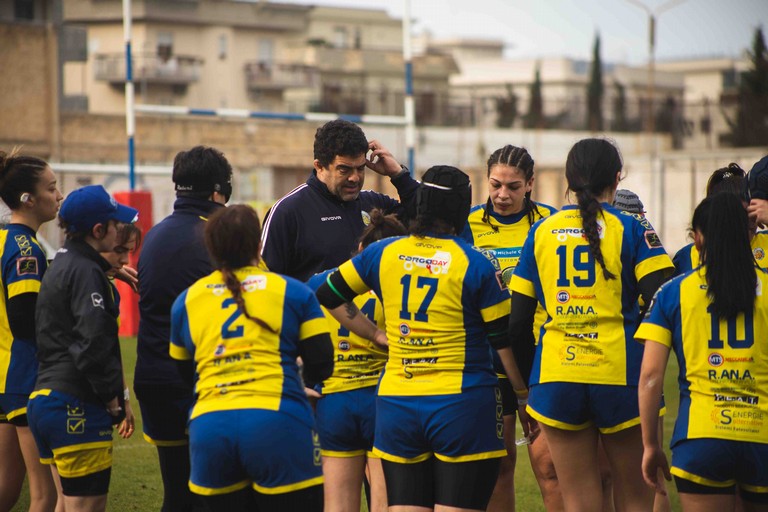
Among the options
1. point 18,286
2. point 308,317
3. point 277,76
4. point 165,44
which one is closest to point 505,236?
point 308,317

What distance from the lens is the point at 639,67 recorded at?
311ft

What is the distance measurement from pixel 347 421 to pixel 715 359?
5.81 feet

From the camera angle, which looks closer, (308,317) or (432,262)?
(308,317)

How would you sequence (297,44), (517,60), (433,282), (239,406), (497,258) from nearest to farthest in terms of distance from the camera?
1. (239,406)
2. (433,282)
3. (497,258)
4. (297,44)
5. (517,60)

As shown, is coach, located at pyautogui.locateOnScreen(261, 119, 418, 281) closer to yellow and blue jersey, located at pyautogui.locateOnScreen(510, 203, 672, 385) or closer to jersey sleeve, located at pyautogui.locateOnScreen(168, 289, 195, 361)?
yellow and blue jersey, located at pyautogui.locateOnScreen(510, 203, 672, 385)

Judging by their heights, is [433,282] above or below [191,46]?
below

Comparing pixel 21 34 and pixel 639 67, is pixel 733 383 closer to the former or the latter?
pixel 21 34

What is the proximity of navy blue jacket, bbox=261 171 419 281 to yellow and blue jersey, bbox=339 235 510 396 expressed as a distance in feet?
2.96

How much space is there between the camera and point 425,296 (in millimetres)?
4738

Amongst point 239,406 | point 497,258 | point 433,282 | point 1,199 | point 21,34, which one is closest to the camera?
point 239,406

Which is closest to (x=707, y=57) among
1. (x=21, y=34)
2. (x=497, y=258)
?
(x=21, y=34)

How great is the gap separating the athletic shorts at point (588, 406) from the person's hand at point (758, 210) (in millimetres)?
1148

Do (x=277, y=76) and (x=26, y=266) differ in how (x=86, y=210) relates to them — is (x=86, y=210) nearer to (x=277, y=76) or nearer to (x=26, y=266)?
(x=26, y=266)

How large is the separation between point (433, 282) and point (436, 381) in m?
0.43
